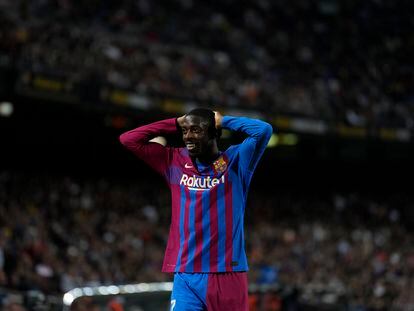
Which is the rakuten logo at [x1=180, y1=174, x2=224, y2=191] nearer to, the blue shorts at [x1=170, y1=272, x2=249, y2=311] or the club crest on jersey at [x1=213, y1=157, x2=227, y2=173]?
the club crest on jersey at [x1=213, y1=157, x2=227, y2=173]

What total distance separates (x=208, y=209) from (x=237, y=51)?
14792 mm

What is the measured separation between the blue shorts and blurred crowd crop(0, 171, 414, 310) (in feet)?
17.8

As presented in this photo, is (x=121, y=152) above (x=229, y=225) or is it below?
above

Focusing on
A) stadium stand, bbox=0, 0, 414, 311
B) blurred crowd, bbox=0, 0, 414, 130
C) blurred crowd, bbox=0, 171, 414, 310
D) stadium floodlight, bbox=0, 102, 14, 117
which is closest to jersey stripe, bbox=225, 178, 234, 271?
stadium stand, bbox=0, 0, 414, 311

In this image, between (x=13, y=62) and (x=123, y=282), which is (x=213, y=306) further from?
(x=13, y=62)

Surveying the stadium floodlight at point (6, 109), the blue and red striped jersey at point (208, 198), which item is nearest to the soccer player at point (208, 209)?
the blue and red striped jersey at point (208, 198)

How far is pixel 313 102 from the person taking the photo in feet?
60.6

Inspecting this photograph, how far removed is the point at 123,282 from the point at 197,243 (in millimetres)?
8972

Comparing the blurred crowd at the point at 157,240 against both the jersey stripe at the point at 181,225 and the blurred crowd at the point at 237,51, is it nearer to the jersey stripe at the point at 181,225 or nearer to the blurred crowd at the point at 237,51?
the blurred crowd at the point at 237,51

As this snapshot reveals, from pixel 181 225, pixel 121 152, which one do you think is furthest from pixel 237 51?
pixel 181 225

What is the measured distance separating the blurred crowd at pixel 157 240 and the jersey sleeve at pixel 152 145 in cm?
543

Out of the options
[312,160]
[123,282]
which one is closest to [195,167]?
[123,282]

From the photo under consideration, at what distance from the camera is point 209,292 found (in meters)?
3.88

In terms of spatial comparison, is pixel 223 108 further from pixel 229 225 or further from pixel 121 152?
pixel 229 225
